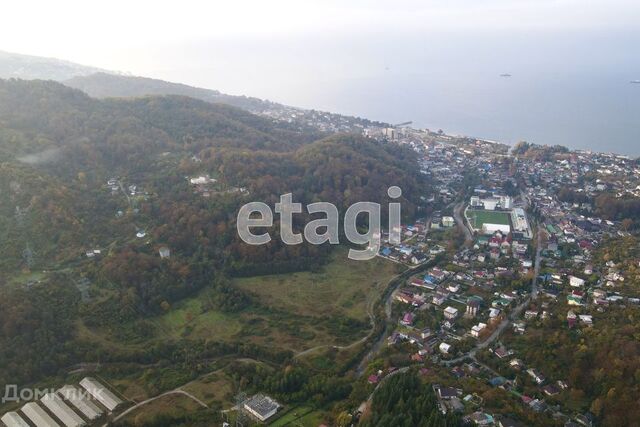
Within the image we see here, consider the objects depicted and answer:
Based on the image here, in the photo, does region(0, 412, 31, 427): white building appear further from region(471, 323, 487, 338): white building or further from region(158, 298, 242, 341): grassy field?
region(471, 323, 487, 338): white building

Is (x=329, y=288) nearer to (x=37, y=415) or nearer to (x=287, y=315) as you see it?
(x=287, y=315)

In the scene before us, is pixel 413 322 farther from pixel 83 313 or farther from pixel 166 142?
pixel 166 142

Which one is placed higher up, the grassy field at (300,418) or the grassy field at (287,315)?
the grassy field at (287,315)

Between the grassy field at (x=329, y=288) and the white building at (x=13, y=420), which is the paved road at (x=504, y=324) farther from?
the white building at (x=13, y=420)

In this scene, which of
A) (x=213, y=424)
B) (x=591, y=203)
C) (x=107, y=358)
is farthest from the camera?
(x=591, y=203)

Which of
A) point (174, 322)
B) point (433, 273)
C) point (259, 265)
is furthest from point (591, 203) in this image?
point (174, 322)

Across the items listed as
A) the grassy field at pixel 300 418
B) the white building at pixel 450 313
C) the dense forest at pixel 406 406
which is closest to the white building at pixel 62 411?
the grassy field at pixel 300 418
